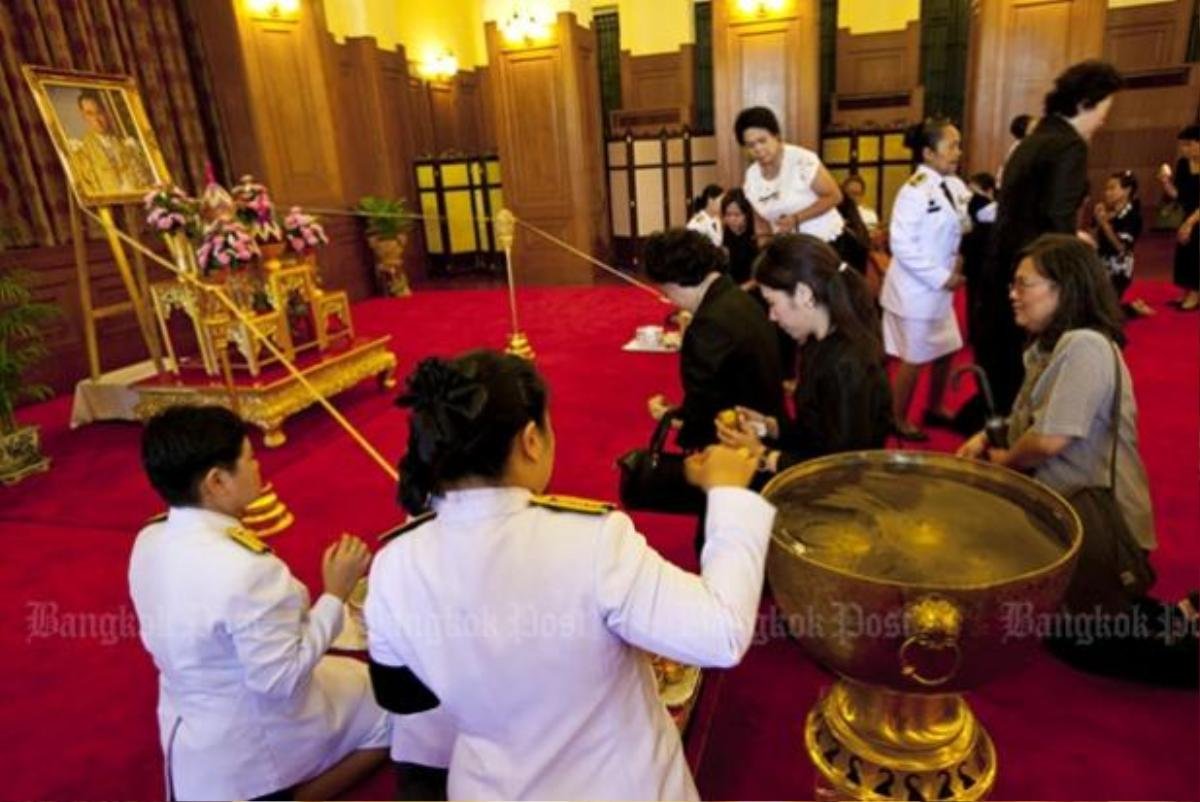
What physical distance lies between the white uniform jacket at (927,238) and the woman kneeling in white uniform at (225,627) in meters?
2.40

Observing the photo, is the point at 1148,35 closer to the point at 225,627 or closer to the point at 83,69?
the point at 83,69

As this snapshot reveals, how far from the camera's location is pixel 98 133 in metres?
4.17

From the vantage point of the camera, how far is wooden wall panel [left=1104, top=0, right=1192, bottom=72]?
840 centimetres

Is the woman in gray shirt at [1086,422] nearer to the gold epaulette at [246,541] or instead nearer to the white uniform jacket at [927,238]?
the white uniform jacket at [927,238]

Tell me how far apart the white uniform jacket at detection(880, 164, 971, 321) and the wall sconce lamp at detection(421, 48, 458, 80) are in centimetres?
779

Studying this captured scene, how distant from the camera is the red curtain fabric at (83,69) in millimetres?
4793

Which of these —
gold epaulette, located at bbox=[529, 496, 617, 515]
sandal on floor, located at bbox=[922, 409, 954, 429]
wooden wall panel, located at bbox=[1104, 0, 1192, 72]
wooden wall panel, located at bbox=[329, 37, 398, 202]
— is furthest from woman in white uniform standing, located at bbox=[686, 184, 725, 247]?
wooden wall panel, located at bbox=[1104, 0, 1192, 72]

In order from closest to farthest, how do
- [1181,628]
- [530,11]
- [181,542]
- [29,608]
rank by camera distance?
[181,542], [1181,628], [29,608], [530,11]

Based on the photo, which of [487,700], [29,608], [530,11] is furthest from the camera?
[530,11]

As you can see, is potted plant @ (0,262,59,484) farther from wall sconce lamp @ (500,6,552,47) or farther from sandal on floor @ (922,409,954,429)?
wall sconce lamp @ (500,6,552,47)

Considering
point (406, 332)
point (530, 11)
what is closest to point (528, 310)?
point (406, 332)

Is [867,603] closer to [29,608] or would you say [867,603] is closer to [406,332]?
[29,608]

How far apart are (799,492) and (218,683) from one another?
1.09 metres

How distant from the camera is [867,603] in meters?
1.07
